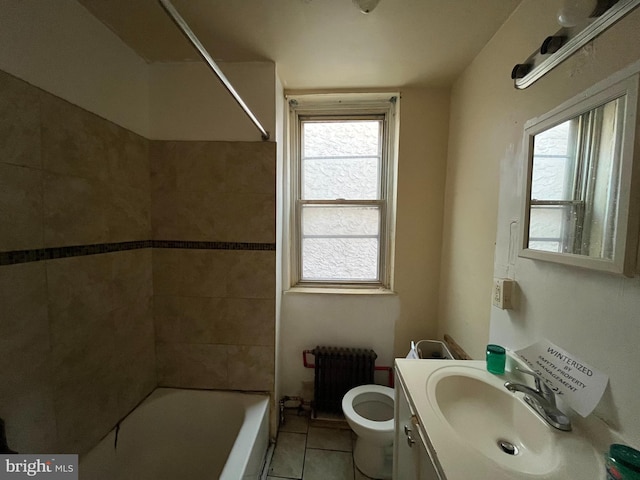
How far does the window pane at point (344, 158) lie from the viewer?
188 cm

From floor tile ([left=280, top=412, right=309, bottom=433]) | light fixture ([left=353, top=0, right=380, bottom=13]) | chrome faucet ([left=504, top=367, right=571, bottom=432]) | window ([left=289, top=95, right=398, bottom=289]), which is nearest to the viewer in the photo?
chrome faucet ([left=504, top=367, right=571, bottom=432])

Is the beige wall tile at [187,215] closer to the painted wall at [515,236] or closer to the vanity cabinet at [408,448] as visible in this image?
the vanity cabinet at [408,448]

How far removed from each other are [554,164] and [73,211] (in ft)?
5.99

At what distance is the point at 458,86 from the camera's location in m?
1.51

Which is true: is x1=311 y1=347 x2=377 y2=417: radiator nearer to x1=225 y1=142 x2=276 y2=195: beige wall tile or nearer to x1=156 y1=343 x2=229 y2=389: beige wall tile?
x1=156 y1=343 x2=229 y2=389: beige wall tile

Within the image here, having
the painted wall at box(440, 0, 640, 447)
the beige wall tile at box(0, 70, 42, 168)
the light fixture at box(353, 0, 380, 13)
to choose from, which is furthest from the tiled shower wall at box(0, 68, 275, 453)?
the painted wall at box(440, 0, 640, 447)

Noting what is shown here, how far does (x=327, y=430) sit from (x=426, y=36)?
239 centimetres

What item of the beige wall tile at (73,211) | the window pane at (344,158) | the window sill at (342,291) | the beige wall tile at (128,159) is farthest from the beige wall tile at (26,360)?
the window pane at (344,158)

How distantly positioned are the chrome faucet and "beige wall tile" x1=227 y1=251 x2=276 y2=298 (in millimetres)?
1177

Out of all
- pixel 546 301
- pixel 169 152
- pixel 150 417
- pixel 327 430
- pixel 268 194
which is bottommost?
pixel 327 430

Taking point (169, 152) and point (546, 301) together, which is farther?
point (169, 152)

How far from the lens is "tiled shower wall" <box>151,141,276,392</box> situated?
143 cm

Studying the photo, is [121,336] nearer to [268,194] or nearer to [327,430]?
[268,194]

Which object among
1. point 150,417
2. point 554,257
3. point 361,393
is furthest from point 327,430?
point 554,257
